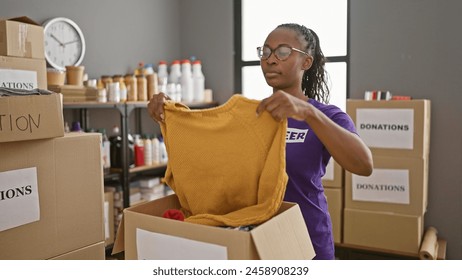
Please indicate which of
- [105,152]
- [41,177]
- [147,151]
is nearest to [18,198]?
[41,177]

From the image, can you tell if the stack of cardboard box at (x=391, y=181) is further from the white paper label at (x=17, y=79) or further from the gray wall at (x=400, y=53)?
the white paper label at (x=17, y=79)

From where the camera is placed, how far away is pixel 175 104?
101 centimetres

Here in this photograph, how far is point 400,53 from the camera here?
2.95 metres

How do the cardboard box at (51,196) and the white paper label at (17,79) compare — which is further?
the white paper label at (17,79)

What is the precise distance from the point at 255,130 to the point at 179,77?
2.68 m

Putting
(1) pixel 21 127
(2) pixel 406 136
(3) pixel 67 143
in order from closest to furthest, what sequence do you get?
(1) pixel 21 127
(3) pixel 67 143
(2) pixel 406 136

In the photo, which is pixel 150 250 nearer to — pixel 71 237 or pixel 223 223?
pixel 223 223

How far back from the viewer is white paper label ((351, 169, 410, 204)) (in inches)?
102

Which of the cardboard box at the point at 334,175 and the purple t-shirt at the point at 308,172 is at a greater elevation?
the purple t-shirt at the point at 308,172

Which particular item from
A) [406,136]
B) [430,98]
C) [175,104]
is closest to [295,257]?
[175,104]

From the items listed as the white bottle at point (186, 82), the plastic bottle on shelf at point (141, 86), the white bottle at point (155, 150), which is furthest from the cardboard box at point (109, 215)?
the white bottle at point (186, 82)

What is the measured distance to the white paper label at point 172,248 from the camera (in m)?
0.75

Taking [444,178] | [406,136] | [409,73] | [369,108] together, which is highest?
[409,73]

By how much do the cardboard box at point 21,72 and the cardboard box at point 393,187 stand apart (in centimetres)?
187
